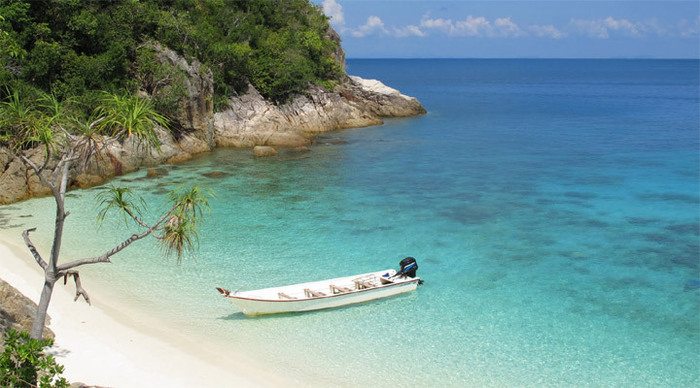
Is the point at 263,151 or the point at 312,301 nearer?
the point at 312,301

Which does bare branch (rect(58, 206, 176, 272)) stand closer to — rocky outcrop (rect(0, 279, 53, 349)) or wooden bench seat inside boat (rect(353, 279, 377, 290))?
rocky outcrop (rect(0, 279, 53, 349))

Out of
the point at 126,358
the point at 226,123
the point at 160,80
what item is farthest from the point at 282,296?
the point at 226,123

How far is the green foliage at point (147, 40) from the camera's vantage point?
3616 cm

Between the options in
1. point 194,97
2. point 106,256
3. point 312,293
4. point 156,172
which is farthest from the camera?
point 194,97

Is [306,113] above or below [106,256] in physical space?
above

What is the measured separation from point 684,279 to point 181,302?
1745 cm

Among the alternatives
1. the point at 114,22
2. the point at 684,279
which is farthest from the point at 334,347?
the point at 114,22

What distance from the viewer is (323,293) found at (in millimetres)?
18750

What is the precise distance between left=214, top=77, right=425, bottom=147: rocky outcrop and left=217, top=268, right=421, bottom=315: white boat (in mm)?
28405

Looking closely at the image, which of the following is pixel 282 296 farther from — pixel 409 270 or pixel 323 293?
pixel 409 270

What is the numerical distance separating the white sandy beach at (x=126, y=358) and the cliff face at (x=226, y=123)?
10.3 m

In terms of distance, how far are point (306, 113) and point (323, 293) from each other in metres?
38.6

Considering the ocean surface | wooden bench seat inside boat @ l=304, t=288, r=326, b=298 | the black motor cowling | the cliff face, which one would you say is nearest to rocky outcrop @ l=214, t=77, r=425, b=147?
the cliff face

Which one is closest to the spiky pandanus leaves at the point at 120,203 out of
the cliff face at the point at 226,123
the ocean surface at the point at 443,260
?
the ocean surface at the point at 443,260
